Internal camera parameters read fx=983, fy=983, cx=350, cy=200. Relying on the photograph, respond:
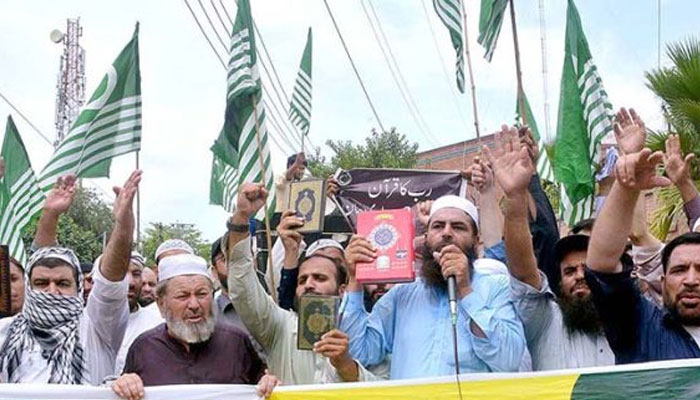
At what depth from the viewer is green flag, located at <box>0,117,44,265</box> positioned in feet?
21.6

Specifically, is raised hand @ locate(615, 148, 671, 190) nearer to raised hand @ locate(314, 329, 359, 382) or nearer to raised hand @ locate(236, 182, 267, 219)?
raised hand @ locate(314, 329, 359, 382)

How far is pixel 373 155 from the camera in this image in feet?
93.7

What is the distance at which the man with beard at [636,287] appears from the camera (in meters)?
3.69

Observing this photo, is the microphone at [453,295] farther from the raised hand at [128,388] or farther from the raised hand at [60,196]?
the raised hand at [60,196]

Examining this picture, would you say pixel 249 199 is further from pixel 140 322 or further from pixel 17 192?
pixel 17 192

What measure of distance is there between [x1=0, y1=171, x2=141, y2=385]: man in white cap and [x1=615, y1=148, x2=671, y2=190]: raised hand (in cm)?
217

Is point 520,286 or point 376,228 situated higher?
point 376,228

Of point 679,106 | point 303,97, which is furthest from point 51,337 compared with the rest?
point 679,106

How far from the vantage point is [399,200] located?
7.28 m

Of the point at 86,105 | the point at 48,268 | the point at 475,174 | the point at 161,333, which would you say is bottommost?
the point at 161,333

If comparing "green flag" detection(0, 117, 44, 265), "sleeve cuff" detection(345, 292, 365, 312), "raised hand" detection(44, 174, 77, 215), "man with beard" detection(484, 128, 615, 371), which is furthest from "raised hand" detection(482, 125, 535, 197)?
"green flag" detection(0, 117, 44, 265)

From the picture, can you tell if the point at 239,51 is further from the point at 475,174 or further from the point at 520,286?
the point at 520,286

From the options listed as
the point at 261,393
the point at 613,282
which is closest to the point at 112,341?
the point at 261,393

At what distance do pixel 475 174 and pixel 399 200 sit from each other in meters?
2.04
